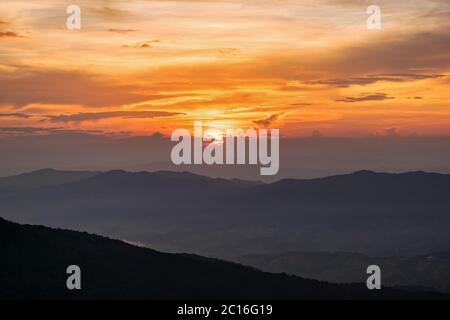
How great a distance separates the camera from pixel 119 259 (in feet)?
457

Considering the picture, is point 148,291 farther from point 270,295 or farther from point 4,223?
point 4,223

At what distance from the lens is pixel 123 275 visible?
13038cm

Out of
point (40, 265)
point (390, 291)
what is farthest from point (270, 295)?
point (40, 265)

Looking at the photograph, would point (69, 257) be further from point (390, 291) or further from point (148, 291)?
point (390, 291)

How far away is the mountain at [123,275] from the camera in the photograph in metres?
119

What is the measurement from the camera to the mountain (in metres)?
119
